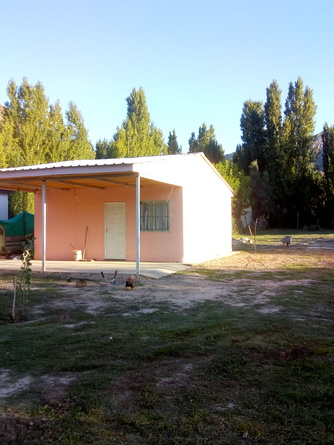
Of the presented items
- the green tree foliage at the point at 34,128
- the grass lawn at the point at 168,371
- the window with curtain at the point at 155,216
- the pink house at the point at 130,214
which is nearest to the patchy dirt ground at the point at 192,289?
the grass lawn at the point at 168,371

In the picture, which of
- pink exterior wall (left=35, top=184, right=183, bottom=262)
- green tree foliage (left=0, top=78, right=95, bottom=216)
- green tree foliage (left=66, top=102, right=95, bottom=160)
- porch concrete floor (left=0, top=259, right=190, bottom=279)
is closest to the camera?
porch concrete floor (left=0, top=259, right=190, bottom=279)

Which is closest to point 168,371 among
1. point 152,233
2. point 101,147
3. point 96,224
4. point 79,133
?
point 152,233

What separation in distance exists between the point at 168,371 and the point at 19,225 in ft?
45.5

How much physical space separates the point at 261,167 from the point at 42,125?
22.9 meters

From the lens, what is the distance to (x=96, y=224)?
49.7 ft

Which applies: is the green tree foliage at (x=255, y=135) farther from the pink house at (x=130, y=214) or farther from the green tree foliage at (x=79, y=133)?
the pink house at (x=130, y=214)

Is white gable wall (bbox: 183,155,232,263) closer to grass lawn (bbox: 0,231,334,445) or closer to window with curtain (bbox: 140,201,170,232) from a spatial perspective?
window with curtain (bbox: 140,201,170,232)

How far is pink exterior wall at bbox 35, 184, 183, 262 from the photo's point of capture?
1415cm

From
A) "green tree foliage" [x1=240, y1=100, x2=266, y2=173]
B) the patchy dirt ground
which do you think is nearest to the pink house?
the patchy dirt ground

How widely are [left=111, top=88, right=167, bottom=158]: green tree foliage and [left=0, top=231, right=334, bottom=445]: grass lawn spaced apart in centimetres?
2713

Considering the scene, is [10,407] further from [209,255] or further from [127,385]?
[209,255]

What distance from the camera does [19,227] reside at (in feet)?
54.7

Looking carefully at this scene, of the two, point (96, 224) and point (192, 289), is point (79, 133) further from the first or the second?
point (192, 289)

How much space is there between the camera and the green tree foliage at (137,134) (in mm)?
34062
